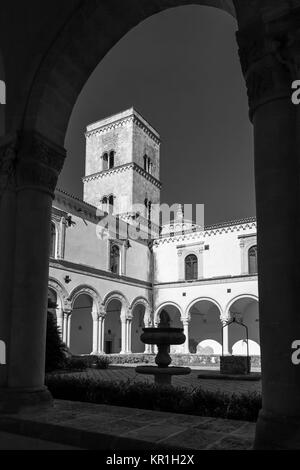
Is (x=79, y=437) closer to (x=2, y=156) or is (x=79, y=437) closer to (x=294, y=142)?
(x=294, y=142)

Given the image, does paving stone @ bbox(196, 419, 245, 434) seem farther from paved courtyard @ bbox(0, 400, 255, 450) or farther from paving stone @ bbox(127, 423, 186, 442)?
paving stone @ bbox(127, 423, 186, 442)

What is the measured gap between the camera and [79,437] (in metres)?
4.04

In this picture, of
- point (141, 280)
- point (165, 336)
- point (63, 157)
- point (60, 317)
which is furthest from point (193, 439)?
point (141, 280)

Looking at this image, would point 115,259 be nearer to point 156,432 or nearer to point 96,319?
point 96,319

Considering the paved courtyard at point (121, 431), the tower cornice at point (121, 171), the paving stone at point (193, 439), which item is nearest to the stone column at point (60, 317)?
the tower cornice at point (121, 171)

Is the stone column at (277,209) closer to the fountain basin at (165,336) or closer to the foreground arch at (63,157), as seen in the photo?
the foreground arch at (63,157)

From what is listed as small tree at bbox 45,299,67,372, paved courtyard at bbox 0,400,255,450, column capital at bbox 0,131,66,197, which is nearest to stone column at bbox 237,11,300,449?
paved courtyard at bbox 0,400,255,450

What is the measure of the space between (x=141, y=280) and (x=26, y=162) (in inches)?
982

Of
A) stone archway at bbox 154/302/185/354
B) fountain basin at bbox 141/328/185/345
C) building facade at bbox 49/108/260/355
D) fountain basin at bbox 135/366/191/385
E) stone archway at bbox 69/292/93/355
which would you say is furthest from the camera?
stone archway at bbox 154/302/185/354

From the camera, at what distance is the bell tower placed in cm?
3591

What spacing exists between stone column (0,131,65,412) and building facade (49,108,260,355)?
17456mm

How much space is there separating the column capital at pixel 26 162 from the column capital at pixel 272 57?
286cm

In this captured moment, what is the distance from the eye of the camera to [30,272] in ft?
17.4
